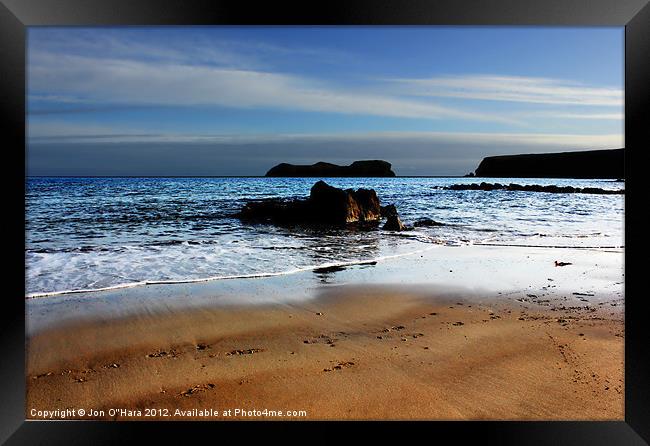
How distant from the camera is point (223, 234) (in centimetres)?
750

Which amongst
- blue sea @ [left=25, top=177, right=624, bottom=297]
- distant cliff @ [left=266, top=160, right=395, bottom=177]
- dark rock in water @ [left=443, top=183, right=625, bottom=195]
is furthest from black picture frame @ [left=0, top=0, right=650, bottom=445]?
dark rock in water @ [left=443, top=183, right=625, bottom=195]

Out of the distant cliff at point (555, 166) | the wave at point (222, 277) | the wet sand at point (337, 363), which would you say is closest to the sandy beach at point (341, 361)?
the wet sand at point (337, 363)

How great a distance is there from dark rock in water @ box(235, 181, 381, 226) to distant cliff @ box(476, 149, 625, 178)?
498 cm

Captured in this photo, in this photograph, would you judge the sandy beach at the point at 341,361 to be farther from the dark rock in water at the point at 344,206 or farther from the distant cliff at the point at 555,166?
the distant cliff at the point at 555,166

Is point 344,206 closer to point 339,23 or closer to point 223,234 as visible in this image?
point 223,234

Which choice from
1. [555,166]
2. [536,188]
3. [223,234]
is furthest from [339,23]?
[555,166]

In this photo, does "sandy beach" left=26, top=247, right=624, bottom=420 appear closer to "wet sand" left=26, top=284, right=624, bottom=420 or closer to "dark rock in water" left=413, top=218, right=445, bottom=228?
"wet sand" left=26, top=284, right=624, bottom=420

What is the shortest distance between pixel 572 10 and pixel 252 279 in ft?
10.8

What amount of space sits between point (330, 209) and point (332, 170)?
387 cm

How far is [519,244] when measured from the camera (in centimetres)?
639

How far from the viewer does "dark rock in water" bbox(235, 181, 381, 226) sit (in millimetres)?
8805
